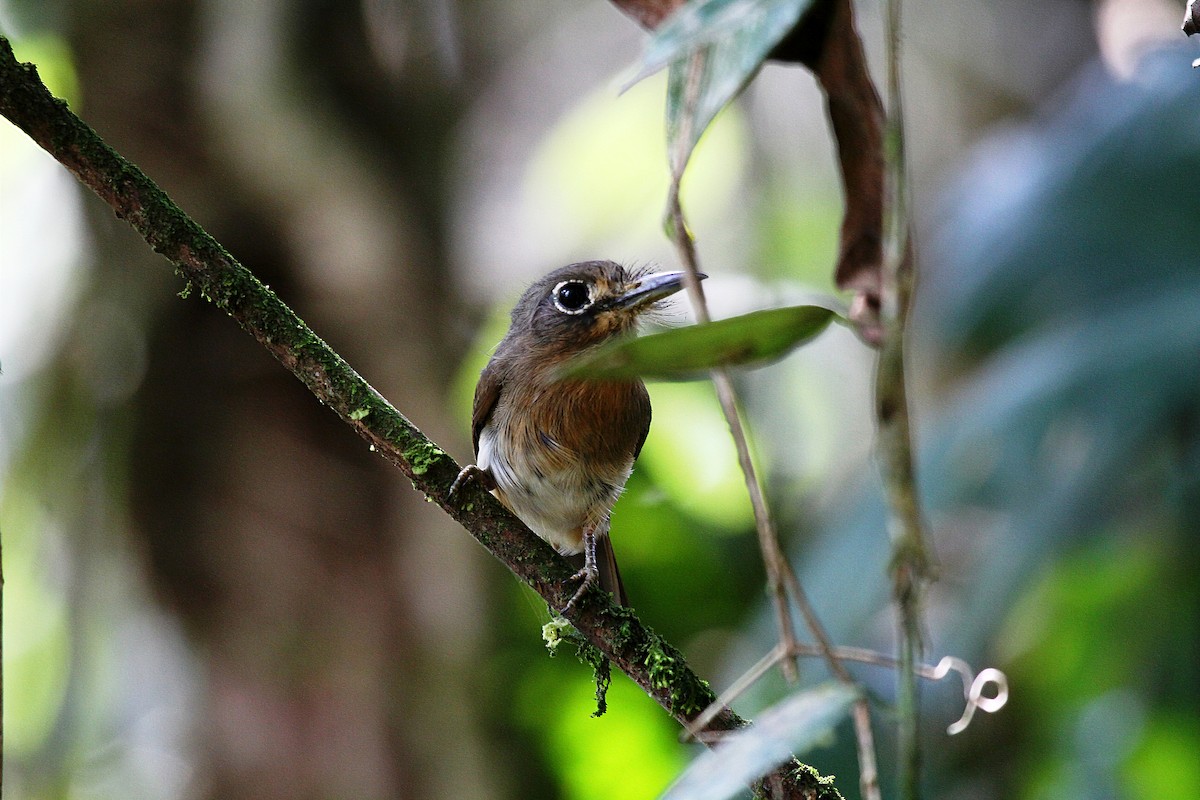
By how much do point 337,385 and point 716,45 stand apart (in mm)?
773

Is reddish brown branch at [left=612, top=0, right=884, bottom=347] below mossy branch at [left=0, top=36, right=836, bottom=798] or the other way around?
below

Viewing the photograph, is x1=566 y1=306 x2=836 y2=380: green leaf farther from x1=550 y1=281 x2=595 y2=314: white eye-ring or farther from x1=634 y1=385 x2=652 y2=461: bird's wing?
x1=634 y1=385 x2=652 y2=461: bird's wing

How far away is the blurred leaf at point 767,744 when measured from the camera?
2.89 ft

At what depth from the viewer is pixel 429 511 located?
4188 millimetres

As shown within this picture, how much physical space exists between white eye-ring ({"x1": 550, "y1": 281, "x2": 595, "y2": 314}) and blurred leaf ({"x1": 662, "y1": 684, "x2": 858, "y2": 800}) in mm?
2006

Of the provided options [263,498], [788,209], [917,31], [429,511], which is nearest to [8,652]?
[263,498]

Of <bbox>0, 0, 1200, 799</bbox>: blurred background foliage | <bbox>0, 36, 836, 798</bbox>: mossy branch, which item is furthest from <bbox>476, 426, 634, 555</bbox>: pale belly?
<bbox>0, 36, 836, 798</bbox>: mossy branch

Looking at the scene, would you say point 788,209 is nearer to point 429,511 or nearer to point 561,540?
point 429,511

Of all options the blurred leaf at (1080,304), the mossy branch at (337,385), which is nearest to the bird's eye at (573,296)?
the blurred leaf at (1080,304)

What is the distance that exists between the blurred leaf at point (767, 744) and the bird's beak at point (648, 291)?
1.51 meters

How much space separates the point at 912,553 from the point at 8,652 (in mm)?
4755

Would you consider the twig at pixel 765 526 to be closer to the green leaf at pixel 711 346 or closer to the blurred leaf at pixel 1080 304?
the green leaf at pixel 711 346

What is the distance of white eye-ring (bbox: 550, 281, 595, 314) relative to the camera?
2906 millimetres

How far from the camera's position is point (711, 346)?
2.90ft
